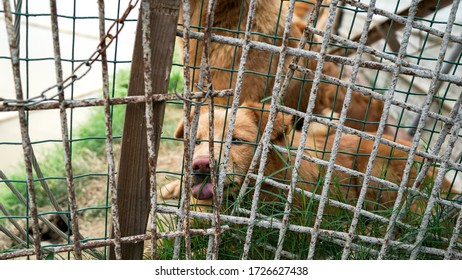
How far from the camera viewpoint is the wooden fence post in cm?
255

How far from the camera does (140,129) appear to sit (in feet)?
8.86

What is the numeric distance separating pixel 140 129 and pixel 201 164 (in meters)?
0.62

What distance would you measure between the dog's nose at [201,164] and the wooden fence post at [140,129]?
45 cm

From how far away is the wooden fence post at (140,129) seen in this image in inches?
100

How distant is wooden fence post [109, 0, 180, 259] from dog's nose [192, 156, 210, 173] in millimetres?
447

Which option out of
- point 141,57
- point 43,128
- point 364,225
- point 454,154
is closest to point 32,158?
point 141,57

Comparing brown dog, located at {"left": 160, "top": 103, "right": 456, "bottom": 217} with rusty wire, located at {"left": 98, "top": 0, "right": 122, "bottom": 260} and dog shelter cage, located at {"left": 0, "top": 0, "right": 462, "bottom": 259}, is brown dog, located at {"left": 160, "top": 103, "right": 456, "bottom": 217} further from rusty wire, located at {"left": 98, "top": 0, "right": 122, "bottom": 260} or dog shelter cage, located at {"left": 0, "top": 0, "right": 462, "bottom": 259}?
rusty wire, located at {"left": 98, "top": 0, "right": 122, "bottom": 260}

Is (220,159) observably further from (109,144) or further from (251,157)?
(109,144)

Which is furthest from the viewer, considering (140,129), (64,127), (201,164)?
(201,164)

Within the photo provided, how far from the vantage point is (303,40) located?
107 inches

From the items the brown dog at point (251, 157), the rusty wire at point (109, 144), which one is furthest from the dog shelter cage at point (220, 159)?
the brown dog at point (251, 157)

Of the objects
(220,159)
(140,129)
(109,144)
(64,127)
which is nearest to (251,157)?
(220,159)

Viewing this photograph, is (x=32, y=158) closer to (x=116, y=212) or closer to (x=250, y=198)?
(x=116, y=212)

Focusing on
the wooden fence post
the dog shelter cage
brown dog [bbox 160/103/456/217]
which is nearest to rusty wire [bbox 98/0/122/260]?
the dog shelter cage
